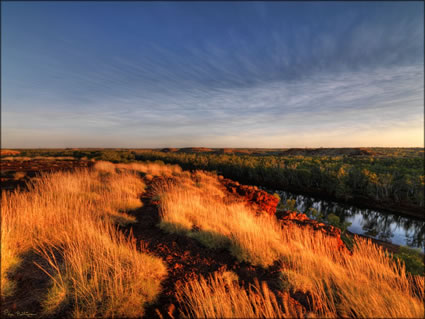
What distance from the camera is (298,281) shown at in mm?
3090

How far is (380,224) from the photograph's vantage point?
1172 cm

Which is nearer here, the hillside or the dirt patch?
the hillside

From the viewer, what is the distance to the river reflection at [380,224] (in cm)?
988

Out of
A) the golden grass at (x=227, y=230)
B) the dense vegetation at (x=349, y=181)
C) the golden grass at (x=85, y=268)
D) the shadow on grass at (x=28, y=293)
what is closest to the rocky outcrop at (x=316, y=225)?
the golden grass at (x=227, y=230)

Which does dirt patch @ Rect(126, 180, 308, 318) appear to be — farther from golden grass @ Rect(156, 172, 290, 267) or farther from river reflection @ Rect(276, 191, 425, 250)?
river reflection @ Rect(276, 191, 425, 250)

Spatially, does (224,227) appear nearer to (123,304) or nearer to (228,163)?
(123,304)

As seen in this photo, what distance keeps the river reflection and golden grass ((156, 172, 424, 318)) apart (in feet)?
24.1

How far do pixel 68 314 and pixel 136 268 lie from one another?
34.7 inches

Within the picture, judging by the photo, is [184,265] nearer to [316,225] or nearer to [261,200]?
[316,225]

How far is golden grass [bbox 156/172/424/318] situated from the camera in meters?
2.43

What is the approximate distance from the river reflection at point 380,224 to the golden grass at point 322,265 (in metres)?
7.35

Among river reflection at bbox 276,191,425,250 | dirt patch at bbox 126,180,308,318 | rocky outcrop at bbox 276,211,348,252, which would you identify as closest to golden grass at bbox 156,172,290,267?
dirt patch at bbox 126,180,308,318

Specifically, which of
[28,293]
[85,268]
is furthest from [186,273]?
[28,293]

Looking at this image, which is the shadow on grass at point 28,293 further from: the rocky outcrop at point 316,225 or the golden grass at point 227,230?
the rocky outcrop at point 316,225
